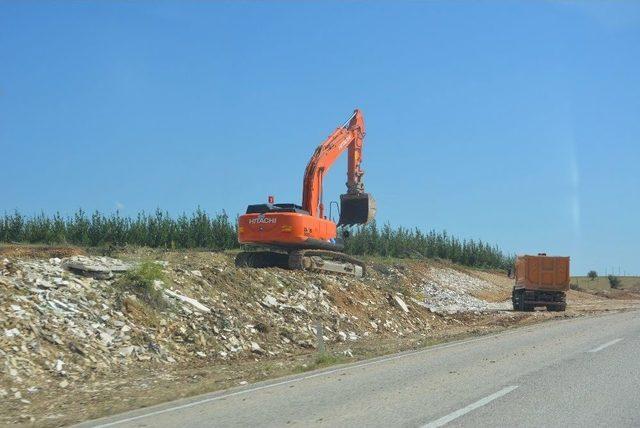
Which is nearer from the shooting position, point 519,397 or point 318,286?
point 519,397

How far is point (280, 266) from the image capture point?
89.1 feet

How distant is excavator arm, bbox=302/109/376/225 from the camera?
24.9 meters

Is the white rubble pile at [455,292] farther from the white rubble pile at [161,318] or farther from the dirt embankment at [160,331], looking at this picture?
the white rubble pile at [161,318]

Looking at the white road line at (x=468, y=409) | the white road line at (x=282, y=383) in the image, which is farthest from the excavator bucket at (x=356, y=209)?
the white road line at (x=468, y=409)

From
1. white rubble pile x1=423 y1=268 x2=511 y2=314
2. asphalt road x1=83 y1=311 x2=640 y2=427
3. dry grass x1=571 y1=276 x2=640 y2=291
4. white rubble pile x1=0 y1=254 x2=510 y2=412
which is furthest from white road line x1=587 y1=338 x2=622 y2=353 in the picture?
dry grass x1=571 y1=276 x2=640 y2=291

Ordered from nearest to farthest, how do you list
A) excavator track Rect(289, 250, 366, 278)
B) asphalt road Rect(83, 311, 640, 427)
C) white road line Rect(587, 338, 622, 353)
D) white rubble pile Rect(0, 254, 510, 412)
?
asphalt road Rect(83, 311, 640, 427), white rubble pile Rect(0, 254, 510, 412), white road line Rect(587, 338, 622, 353), excavator track Rect(289, 250, 366, 278)

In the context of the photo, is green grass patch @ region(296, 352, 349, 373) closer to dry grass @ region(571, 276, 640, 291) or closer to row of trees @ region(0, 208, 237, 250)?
row of trees @ region(0, 208, 237, 250)

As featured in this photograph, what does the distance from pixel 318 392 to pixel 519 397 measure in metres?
2.94

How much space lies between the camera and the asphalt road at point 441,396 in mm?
8914

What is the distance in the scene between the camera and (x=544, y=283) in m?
38.6

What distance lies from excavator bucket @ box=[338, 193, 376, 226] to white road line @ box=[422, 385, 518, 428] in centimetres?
1394

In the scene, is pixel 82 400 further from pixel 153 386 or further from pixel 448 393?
pixel 448 393

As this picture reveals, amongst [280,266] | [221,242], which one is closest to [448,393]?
[280,266]

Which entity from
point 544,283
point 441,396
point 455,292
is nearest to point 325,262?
point 441,396
